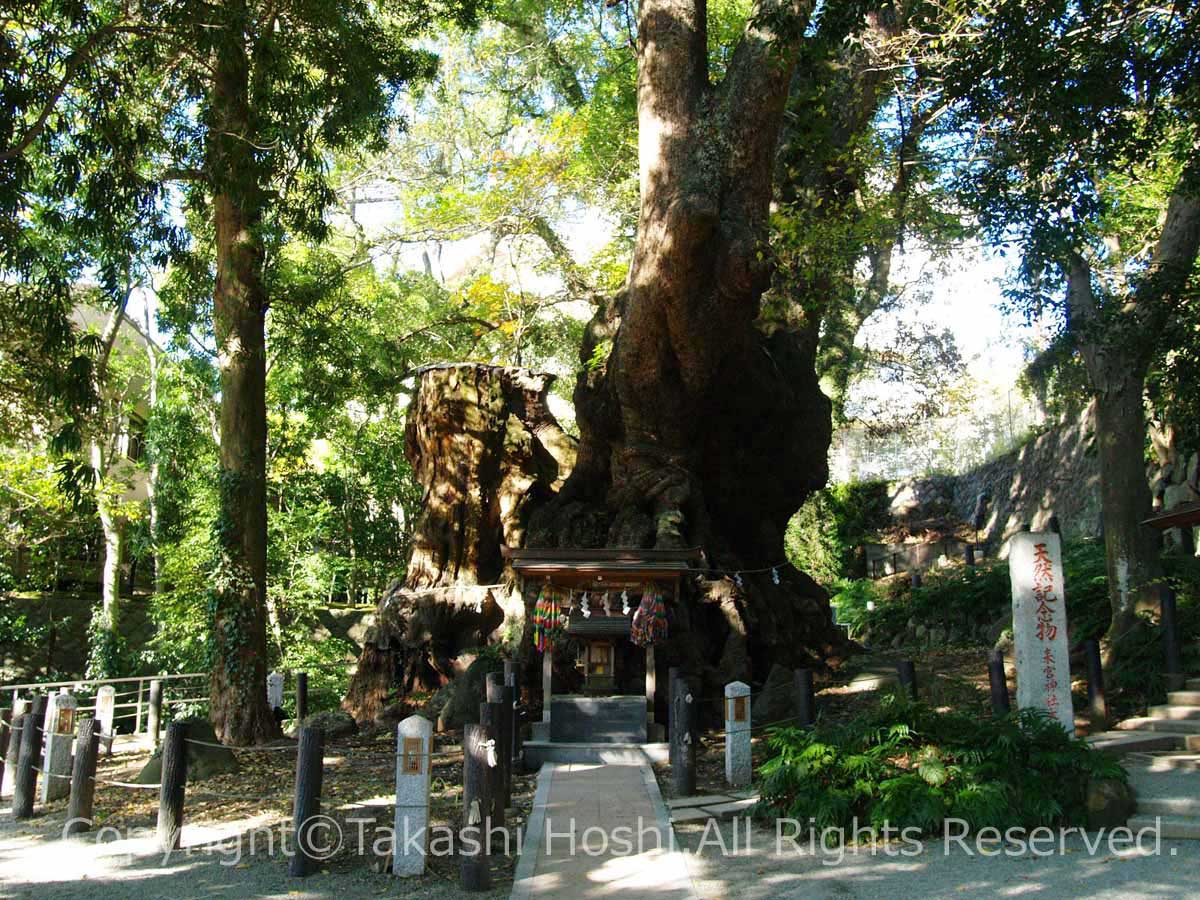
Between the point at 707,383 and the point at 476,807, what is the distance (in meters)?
8.85

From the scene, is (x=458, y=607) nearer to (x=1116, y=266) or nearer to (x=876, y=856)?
(x=876, y=856)

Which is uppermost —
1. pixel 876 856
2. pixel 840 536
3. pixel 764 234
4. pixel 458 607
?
pixel 764 234

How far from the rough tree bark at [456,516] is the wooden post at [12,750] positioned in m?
5.75

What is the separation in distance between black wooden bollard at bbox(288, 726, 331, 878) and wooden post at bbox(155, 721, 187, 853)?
145 cm

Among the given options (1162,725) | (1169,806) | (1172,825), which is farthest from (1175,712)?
(1172,825)

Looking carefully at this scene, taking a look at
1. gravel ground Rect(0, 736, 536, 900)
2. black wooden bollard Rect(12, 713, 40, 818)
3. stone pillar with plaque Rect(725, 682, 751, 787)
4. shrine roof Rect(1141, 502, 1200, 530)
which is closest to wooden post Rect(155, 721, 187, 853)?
gravel ground Rect(0, 736, 536, 900)

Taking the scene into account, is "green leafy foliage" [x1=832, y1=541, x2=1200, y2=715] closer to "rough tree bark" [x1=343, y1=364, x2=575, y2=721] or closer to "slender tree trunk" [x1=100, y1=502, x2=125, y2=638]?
"rough tree bark" [x1=343, y1=364, x2=575, y2=721]

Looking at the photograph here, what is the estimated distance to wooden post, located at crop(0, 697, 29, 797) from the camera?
10.1m

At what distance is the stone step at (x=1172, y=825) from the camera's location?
6.95 metres

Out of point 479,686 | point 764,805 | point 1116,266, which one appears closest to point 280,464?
point 479,686

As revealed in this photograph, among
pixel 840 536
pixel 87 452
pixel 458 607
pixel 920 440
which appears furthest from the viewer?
pixel 920 440

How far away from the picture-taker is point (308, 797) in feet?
22.7

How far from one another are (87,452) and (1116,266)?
23.0 meters

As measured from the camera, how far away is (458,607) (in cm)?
1659
